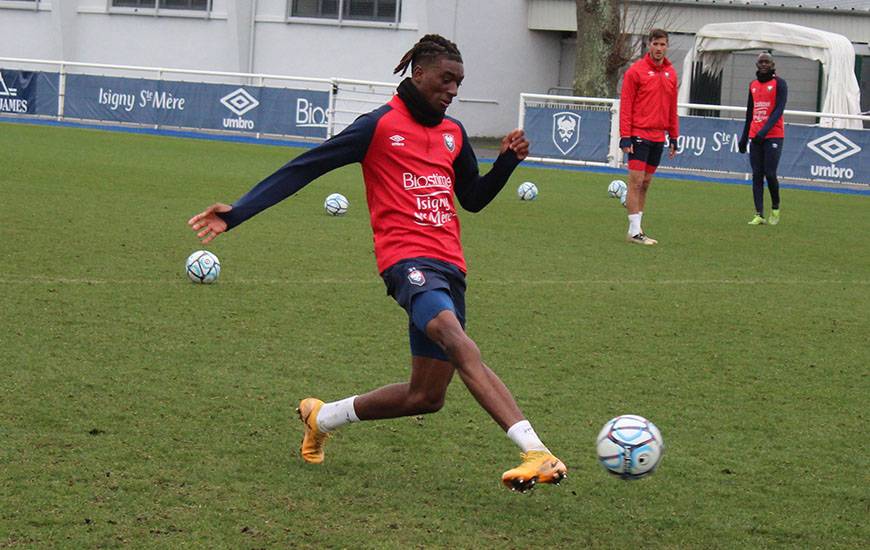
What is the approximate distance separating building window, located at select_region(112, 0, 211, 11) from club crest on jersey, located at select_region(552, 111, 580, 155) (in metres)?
17.5

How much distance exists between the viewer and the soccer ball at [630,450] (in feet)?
16.4

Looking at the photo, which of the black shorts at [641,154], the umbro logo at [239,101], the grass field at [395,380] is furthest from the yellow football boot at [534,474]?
the umbro logo at [239,101]

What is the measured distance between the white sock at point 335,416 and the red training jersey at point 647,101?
8.69 metres

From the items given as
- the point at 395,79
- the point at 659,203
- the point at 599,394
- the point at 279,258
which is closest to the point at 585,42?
the point at 395,79

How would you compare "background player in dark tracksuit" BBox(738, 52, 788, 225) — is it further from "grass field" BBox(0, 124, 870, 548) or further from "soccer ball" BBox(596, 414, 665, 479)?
"soccer ball" BBox(596, 414, 665, 479)

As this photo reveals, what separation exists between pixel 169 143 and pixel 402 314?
1853 centimetres

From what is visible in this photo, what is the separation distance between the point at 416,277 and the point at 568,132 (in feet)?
70.3

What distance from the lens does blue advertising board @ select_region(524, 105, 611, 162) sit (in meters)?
25.9

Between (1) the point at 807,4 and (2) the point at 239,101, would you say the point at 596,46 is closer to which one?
(1) the point at 807,4

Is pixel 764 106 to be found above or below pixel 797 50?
below

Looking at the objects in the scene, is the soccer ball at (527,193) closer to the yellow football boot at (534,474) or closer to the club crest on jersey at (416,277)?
the club crest on jersey at (416,277)

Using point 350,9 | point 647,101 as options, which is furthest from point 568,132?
point 350,9

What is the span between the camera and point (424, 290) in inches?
199

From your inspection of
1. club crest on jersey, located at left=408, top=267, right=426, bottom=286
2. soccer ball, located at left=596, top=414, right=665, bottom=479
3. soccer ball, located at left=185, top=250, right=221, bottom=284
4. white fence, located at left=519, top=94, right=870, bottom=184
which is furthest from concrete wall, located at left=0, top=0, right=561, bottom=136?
soccer ball, located at left=596, top=414, right=665, bottom=479
